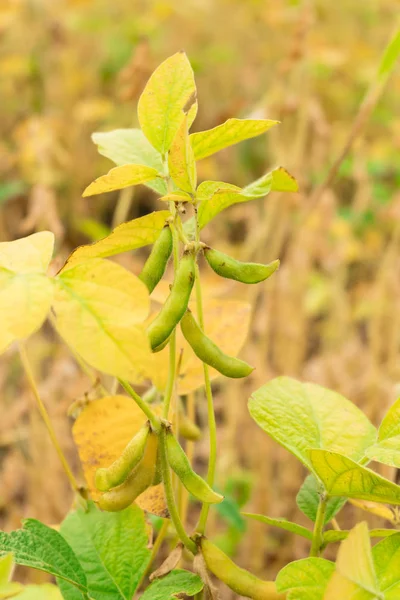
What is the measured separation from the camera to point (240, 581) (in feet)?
1.31

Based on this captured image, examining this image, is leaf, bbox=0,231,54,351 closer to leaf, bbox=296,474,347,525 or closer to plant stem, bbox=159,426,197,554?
plant stem, bbox=159,426,197,554

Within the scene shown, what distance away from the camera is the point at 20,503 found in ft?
4.73

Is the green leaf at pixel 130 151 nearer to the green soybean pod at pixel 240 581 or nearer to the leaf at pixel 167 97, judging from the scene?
the leaf at pixel 167 97

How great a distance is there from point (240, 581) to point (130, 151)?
0.29 metres

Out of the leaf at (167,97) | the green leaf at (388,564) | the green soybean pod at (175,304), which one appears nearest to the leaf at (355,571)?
the green leaf at (388,564)

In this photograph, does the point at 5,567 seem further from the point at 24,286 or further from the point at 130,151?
the point at 130,151

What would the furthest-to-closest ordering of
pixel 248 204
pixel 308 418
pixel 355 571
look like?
pixel 248 204
pixel 308 418
pixel 355 571

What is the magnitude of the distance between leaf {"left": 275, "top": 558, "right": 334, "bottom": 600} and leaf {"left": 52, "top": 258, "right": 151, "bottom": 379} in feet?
0.48

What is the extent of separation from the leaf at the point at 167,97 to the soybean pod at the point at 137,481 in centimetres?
18

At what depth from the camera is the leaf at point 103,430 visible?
0.46 metres

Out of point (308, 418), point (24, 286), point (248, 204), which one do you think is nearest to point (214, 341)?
point (308, 418)

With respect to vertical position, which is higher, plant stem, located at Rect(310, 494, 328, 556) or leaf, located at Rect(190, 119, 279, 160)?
leaf, located at Rect(190, 119, 279, 160)

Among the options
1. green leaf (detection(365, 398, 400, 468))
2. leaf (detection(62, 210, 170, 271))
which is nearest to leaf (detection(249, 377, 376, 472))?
green leaf (detection(365, 398, 400, 468))

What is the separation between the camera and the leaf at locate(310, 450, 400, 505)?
36cm
